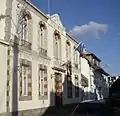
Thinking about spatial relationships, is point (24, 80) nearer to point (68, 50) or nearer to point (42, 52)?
point (42, 52)

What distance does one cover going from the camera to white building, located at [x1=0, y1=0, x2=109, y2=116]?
18547 millimetres

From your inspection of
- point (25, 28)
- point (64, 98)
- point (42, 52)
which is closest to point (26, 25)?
point (25, 28)

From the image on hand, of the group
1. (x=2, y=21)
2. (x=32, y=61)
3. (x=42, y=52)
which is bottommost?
(x=32, y=61)

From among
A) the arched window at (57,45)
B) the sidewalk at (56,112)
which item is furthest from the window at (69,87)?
the arched window at (57,45)

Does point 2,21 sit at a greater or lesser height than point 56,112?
greater

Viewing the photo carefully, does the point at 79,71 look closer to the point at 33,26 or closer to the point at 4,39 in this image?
the point at 33,26

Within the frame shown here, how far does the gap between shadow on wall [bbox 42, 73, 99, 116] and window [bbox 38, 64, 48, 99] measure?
4.49ft

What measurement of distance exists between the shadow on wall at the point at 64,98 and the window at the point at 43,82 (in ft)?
4.49

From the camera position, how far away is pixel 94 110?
12.1 m

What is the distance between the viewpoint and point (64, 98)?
2939 centimetres

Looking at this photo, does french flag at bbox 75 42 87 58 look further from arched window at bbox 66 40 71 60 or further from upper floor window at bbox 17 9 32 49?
upper floor window at bbox 17 9 32 49

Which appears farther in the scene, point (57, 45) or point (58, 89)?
point (57, 45)

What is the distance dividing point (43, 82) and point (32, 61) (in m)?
2.83

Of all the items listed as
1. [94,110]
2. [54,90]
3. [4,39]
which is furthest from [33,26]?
[94,110]
